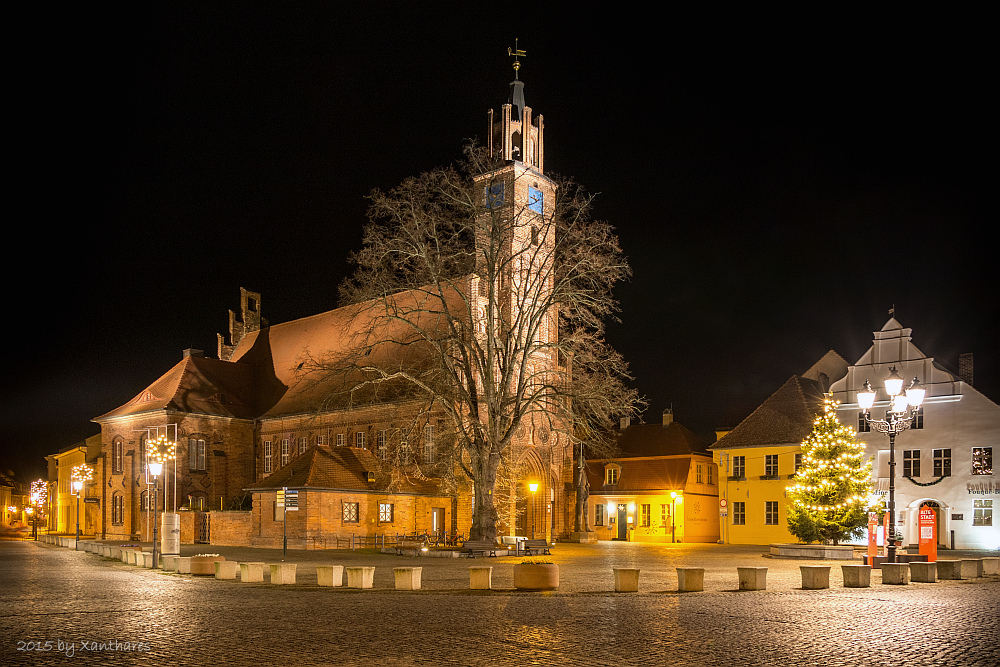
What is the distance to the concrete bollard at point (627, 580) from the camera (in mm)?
18344

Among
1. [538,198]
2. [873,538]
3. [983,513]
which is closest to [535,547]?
[873,538]

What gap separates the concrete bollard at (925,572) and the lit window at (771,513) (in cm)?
2935

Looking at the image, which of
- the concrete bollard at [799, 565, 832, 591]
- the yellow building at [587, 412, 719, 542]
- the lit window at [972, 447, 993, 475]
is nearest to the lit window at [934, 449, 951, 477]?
the lit window at [972, 447, 993, 475]

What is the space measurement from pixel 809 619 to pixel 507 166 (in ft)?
118

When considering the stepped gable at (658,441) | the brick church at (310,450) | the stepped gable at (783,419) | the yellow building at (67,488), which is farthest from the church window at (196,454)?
the stepped gable at (783,419)

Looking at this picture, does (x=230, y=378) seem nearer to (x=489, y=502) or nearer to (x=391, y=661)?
(x=489, y=502)

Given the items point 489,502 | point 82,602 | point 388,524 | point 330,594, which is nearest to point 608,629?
point 330,594

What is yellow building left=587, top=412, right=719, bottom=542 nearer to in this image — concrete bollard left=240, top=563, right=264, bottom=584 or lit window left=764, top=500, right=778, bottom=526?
lit window left=764, top=500, right=778, bottom=526

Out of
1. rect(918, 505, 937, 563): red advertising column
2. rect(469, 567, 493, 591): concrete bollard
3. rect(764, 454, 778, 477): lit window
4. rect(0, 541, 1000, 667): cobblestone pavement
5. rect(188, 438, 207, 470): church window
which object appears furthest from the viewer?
rect(188, 438, 207, 470): church window

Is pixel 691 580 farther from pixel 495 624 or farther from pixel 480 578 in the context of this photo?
pixel 495 624

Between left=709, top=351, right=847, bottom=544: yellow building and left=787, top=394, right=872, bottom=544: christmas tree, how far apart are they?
1356cm

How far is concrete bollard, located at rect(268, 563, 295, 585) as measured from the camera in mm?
19938

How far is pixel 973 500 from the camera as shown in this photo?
42.9m

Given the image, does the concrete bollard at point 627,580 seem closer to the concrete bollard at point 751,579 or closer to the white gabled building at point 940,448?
the concrete bollard at point 751,579
